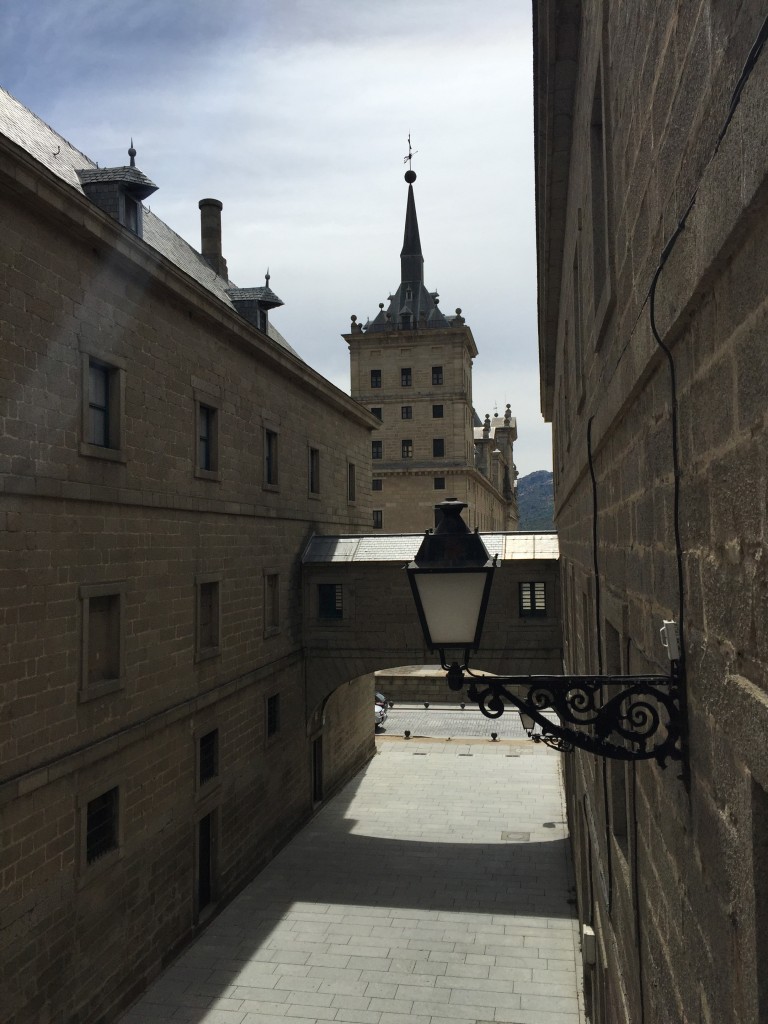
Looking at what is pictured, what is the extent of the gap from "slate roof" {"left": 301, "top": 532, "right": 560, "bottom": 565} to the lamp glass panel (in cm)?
1725

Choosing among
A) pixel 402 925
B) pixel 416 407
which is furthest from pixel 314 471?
pixel 416 407

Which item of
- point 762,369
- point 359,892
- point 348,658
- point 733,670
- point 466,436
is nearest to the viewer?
point 762,369

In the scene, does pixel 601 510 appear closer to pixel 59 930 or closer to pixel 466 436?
pixel 59 930

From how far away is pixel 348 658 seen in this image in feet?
74.0

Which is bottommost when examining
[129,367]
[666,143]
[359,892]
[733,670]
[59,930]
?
[359,892]

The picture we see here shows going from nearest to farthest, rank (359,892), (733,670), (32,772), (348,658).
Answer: (733,670) → (32,772) → (359,892) → (348,658)

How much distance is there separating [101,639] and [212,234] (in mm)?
16546

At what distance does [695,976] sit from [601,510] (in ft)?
12.7

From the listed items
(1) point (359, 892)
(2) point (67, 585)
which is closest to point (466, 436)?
(1) point (359, 892)

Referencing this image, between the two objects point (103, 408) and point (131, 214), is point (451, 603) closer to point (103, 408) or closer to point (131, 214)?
point (103, 408)

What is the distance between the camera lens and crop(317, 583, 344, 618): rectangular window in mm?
22750

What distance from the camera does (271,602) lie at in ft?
69.2

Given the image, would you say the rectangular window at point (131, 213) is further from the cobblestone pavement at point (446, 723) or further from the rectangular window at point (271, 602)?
the cobblestone pavement at point (446, 723)

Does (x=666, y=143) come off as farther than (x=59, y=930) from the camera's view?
No
